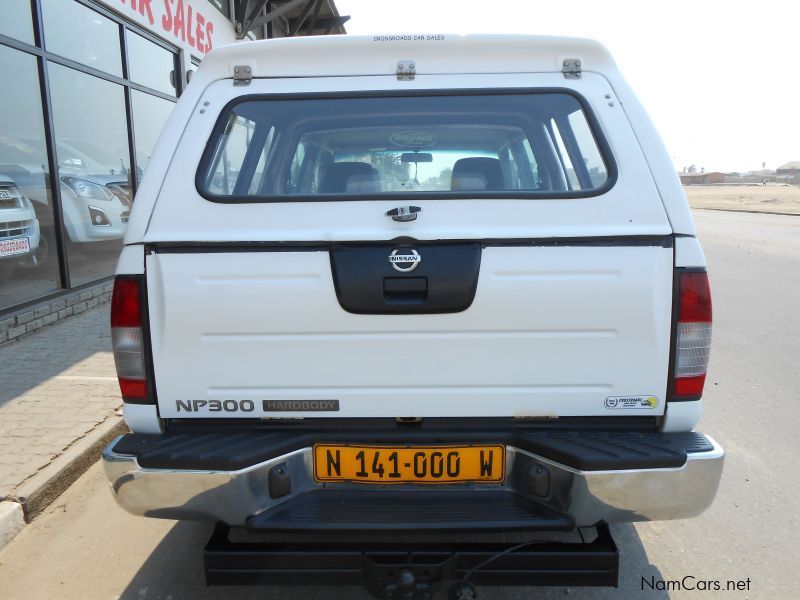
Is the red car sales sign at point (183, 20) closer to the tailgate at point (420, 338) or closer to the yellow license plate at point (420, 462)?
the tailgate at point (420, 338)

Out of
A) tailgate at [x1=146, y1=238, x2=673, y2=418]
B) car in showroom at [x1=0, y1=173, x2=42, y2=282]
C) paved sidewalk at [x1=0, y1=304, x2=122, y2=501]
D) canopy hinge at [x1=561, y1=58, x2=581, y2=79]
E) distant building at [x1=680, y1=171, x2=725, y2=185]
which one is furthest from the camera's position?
distant building at [x1=680, y1=171, x2=725, y2=185]

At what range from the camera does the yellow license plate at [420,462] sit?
6.40ft

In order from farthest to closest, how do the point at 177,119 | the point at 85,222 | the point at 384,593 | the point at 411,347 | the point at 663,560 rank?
the point at 85,222
the point at 663,560
the point at 177,119
the point at 411,347
the point at 384,593

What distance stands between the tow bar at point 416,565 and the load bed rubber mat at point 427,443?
0.95ft

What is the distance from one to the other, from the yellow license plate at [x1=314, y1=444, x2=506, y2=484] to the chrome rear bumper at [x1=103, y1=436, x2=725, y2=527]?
0.14 ft

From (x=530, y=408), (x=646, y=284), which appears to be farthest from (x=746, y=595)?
(x=646, y=284)

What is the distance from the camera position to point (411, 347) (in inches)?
77.3

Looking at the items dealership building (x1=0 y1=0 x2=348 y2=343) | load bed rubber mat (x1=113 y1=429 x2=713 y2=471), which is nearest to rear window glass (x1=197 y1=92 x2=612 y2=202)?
load bed rubber mat (x1=113 y1=429 x2=713 y2=471)

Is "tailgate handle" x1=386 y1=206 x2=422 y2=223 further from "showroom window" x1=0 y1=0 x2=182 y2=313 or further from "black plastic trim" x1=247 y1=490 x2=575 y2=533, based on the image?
"showroom window" x1=0 y1=0 x2=182 y2=313

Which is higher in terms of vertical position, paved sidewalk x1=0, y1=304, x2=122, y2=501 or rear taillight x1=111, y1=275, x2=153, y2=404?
rear taillight x1=111, y1=275, x2=153, y2=404

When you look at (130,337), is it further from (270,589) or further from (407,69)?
(407,69)

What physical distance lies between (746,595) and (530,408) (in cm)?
123

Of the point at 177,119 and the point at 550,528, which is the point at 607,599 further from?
the point at 177,119

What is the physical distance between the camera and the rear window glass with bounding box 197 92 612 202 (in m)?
2.22
